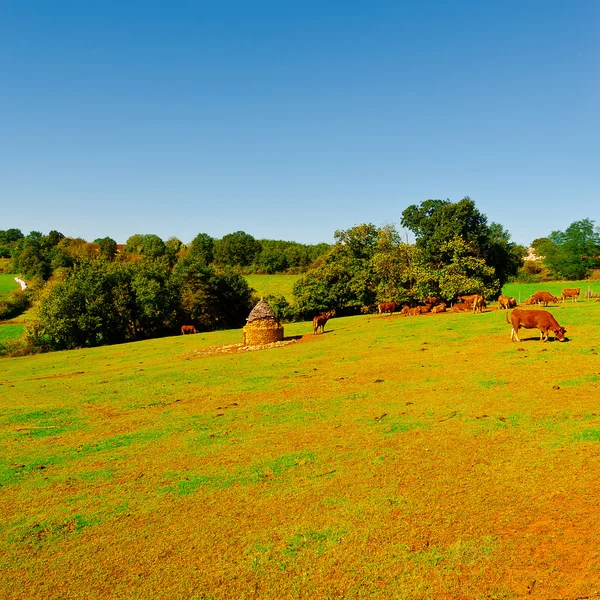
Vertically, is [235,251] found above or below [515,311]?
above

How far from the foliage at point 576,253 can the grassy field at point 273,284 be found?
53.8 metres

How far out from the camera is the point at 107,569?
24.1 ft

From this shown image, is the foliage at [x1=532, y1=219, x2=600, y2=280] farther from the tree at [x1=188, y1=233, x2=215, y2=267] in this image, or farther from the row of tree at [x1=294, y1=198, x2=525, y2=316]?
the tree at [x1=188, y1=233, x2=215, y2=267]

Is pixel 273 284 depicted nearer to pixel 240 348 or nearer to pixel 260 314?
pixel 260 314

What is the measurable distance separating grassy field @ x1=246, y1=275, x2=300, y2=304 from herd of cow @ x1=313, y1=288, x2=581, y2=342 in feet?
121

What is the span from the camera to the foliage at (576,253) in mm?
92875

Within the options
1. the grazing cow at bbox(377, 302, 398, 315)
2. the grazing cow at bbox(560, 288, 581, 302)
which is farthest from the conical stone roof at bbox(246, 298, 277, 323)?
the grazing cow at bbox(560, 288, 581, 302)

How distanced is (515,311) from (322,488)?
1707cm

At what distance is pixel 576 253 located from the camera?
95.3 metres

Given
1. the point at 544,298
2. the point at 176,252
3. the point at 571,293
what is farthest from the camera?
the point at 176,252

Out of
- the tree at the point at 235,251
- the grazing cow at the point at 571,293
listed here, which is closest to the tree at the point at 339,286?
the grazing cow at the point at 571,293

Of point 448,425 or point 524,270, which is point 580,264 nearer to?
point 524,270

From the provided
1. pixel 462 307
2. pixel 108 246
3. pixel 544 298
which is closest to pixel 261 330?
pixel 462 307

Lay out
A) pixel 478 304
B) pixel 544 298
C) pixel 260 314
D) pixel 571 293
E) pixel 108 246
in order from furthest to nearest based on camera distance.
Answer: pixel 108 246, pixel 571 293, pixel 478 304, pixel 544 298, pixel 260 314
